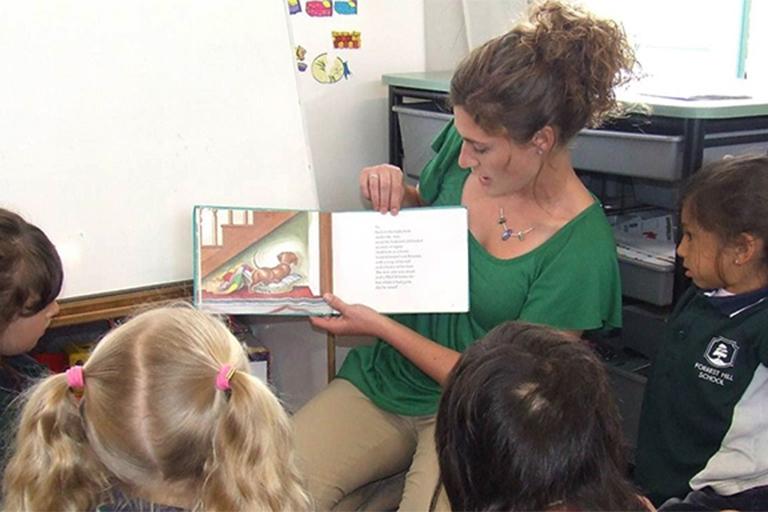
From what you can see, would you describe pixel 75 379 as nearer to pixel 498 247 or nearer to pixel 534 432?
pixel 534 432

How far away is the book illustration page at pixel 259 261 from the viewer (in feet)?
4.95

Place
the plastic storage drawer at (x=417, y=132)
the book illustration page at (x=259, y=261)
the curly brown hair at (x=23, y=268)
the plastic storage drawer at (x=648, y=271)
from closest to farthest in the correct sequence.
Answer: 1. the curly brown hair at (x=23, y=268)
2. the book illustration page at (x=259, y=261)
3. the plastic storage drawer at (x=648, y=271)
4. the plastic storage drawer at (x=417, y=132)

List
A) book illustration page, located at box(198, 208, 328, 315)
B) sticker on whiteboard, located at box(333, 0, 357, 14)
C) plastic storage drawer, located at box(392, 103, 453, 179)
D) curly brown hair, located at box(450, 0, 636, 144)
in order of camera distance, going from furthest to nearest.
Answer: sticker on whiteboard, located at box(333, 0, 357, 14) < plastic storage drawer, located at box(392, 103, 453, 179) < book illustration page, located at box(198, 208, 328, 315) < curly brown hair, located at box(450, 0, 636, 144)

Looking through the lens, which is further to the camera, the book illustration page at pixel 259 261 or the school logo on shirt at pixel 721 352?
the book illustration page at pixel 259 261

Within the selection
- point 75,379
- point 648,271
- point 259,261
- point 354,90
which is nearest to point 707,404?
point 648,271

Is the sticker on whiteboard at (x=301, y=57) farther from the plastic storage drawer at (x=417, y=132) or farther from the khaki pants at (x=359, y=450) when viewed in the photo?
the khaki pants at (x=359, y=450)

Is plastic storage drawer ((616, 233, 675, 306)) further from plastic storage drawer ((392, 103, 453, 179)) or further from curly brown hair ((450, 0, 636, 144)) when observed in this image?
plastic storage drawer ((392, 103, 453, 179))

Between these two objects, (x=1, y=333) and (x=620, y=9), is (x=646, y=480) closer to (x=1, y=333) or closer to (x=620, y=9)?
A: (x=1, y=333)

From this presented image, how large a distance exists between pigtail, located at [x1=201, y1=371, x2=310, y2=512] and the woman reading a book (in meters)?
0.48

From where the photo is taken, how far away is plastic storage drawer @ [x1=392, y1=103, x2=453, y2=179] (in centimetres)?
206

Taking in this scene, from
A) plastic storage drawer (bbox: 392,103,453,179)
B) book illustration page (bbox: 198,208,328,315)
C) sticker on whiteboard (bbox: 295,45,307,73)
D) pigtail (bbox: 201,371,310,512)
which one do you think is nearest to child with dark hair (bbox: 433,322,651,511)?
pigtail (bbox: 201,371,310,512)

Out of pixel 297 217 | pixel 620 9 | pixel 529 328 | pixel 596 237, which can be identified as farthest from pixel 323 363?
pixel 620 9

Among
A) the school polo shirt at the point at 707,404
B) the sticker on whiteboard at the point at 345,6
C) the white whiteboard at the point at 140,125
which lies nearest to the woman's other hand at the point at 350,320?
the white whiteboard at the point at 140,125

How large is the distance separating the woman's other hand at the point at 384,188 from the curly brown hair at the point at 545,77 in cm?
18
